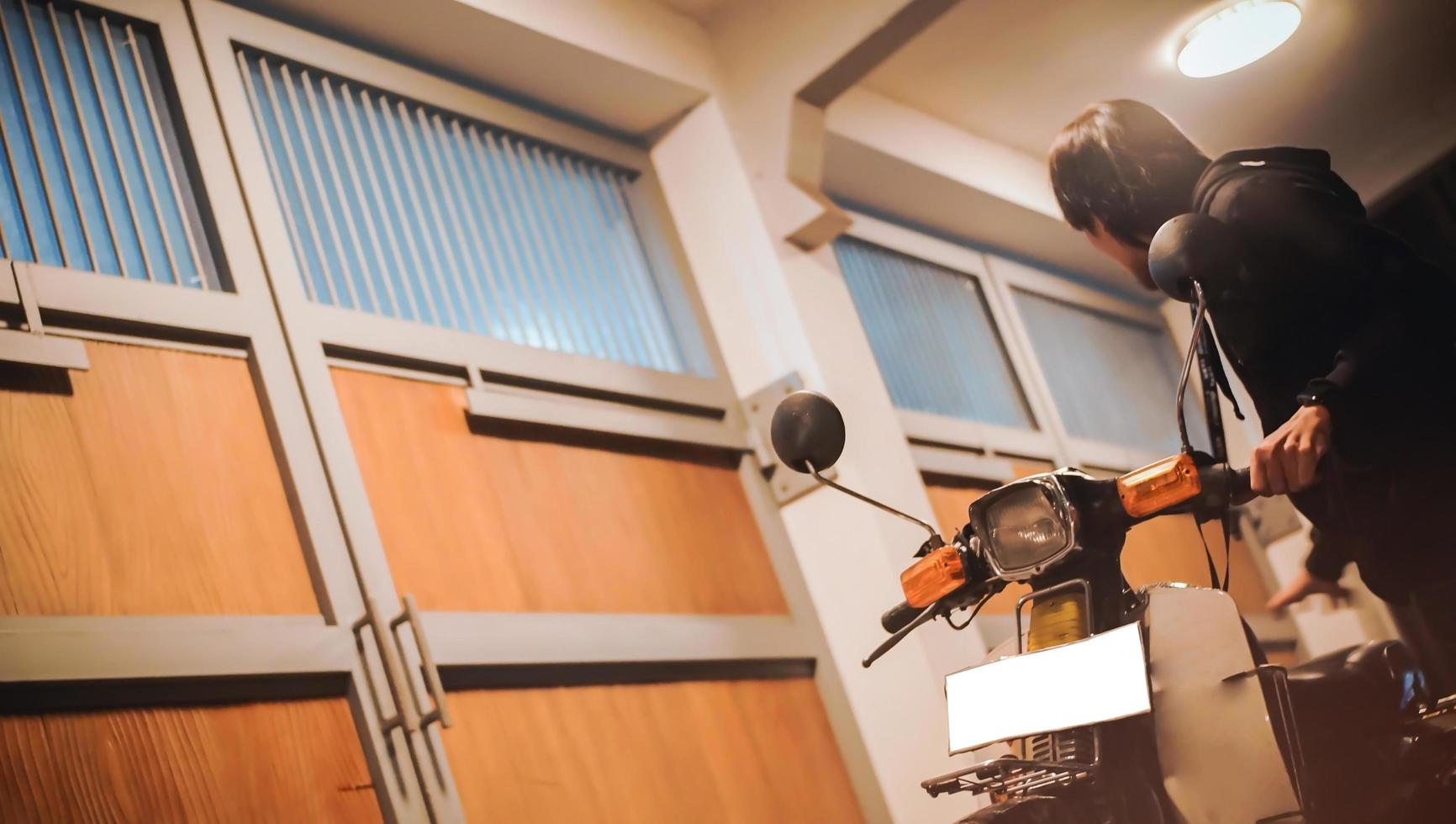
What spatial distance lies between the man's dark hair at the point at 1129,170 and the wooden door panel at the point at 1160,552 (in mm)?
1911

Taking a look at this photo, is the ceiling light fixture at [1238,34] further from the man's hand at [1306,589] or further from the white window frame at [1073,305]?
the man's hand at [1306,589]

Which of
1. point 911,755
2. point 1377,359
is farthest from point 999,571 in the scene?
point 911,755

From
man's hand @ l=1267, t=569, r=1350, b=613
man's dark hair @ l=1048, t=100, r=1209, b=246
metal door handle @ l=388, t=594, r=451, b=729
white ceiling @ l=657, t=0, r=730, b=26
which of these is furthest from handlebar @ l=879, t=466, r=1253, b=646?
white ceiling @ l=657, t=0, r=730, b=26

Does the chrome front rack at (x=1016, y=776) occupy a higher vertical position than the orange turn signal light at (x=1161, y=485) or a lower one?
lower

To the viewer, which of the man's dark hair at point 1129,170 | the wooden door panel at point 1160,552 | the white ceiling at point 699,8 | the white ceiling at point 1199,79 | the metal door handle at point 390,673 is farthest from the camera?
the white ceiling at point 1199,79

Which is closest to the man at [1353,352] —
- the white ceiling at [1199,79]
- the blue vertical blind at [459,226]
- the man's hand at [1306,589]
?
the man's hand at [1306,589]

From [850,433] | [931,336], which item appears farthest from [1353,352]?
[931,336]

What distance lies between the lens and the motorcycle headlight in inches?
Answer: 52.0

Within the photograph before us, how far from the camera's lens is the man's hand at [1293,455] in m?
1.29

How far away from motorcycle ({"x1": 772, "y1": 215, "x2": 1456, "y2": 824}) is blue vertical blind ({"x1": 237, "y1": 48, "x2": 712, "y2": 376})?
5.04 ft

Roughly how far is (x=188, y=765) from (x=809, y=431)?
990mm

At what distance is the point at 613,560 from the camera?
2623 mm

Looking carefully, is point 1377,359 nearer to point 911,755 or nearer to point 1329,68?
point 911,755

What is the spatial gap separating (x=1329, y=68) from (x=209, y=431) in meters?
4.11
